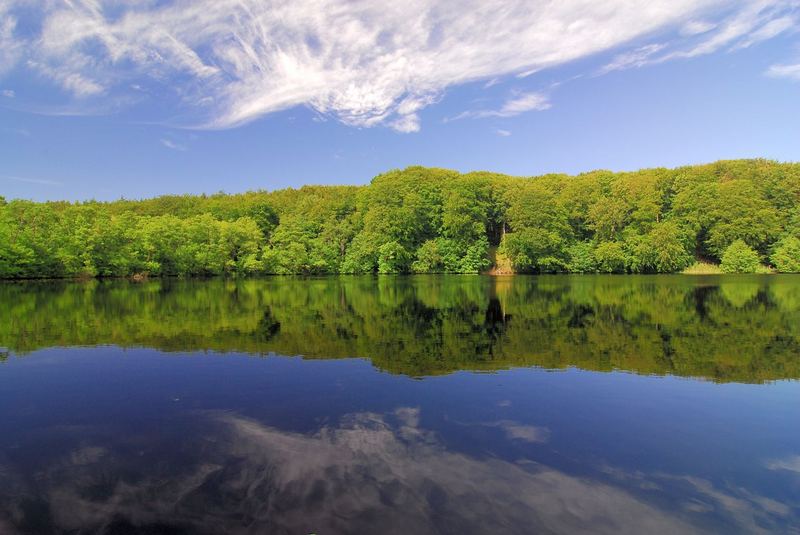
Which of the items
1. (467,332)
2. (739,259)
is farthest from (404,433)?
(739,259)

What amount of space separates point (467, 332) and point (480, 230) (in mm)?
69240

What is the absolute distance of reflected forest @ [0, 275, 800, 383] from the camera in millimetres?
13906

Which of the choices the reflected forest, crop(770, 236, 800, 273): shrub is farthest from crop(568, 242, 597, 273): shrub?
the reflected forest

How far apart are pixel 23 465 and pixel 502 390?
894 centimetres

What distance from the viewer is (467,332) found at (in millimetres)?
18953

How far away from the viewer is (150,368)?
1370 centimetres

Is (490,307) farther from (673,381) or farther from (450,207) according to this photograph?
(450,207)

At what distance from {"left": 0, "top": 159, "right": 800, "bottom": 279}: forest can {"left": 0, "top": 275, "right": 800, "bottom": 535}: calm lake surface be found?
2521 inches

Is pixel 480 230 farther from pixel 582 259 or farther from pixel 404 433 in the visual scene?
pixel 404 433

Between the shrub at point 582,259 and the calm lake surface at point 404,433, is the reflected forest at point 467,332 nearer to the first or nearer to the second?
the calm lake surface at point 404,433

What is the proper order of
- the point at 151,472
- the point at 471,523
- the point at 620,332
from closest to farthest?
the point at 471,523 → the point at 151,472 → the point at 620,332

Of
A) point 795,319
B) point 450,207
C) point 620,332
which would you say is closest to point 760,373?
point 620,332

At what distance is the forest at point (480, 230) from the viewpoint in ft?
242

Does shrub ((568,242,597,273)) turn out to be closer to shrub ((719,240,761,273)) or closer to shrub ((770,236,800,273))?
shrub ((719,240,761,273))
